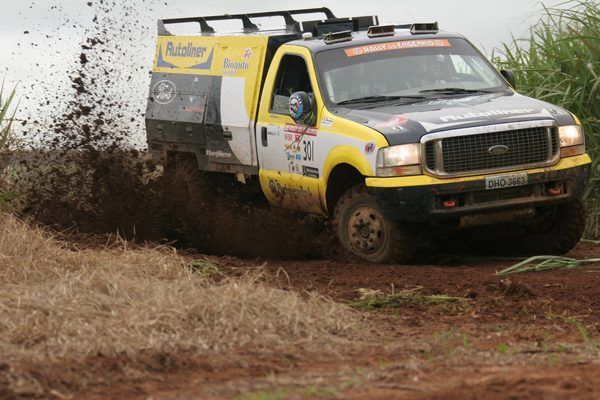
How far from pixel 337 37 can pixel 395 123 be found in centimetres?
189

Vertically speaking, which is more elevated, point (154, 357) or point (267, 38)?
point (267, 38)

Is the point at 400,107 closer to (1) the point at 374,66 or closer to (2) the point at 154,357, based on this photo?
(1) the point at 374,66

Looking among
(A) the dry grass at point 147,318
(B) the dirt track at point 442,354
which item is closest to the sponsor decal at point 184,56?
(B) the dirt track at point 442,354

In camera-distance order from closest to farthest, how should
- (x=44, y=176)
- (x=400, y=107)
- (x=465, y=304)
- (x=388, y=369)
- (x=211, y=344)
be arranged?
(x=388, y=369), (x=211, y=344), (x=465, y=304), (x=400, y=107), (x=44, y=176)

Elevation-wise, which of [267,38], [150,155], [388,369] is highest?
[267,38]

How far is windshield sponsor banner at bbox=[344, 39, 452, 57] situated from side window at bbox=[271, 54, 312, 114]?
484mm

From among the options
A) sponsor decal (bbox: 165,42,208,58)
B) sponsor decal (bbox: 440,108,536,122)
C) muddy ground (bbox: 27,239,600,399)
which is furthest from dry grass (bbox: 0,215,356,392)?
sponsor decal (bbox: 165,42,208,58)

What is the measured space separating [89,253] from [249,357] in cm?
378

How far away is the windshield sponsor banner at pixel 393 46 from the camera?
499 inches

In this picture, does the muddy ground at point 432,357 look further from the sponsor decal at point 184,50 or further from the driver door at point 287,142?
the sponsor decal at point 184,50

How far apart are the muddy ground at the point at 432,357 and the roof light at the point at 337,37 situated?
115 inches

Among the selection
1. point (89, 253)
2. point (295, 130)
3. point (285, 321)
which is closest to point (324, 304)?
point (285, 321)

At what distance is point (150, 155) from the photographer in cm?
1510

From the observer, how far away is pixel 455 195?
1127cm
